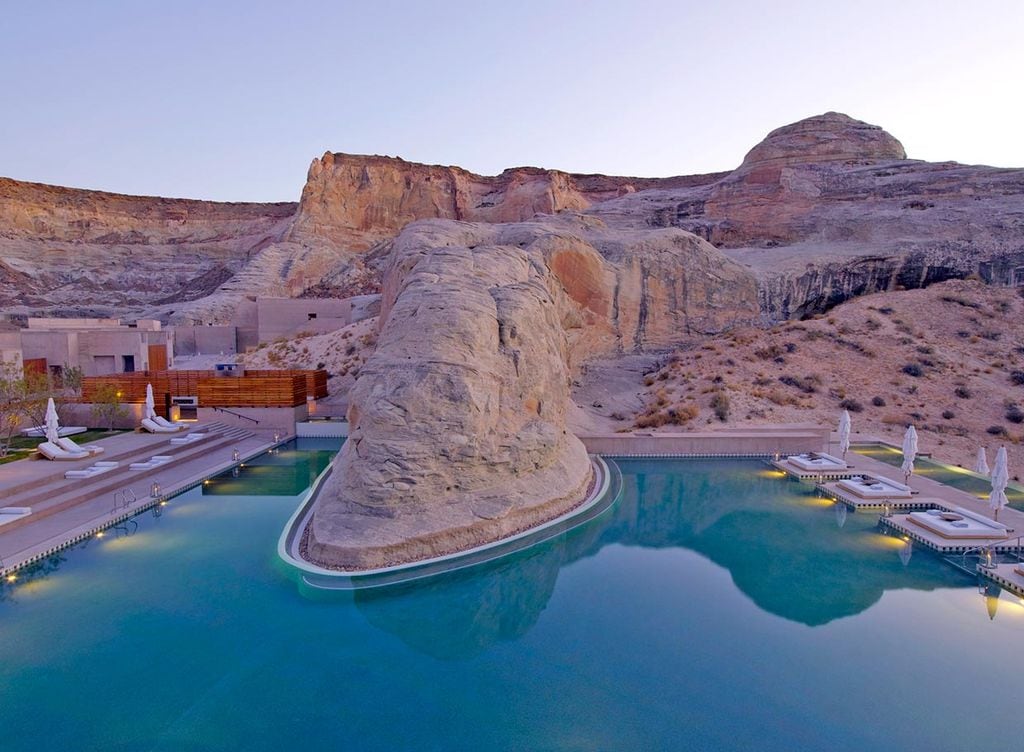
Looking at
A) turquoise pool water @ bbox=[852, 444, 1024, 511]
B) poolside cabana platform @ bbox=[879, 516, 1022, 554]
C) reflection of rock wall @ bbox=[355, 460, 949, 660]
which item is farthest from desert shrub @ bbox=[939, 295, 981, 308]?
poolside cabana platform @ bbox=[879, 516, 1022, 554]

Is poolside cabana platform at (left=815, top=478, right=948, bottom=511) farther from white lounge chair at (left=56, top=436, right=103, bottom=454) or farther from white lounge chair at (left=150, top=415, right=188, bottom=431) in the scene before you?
white lounge chair at (left=150, top=415, right=188, bottom=431)

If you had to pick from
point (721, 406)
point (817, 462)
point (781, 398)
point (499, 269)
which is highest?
point (499, 269)

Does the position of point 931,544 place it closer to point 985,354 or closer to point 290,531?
point 290,531

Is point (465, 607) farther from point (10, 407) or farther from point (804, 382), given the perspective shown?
point (804, 382)

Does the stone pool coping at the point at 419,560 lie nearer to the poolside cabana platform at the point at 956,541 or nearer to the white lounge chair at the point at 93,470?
the white lounge chair at the point at 93,470

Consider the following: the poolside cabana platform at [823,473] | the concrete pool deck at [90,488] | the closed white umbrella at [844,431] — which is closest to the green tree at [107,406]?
the concrete pool deck at [90,488]

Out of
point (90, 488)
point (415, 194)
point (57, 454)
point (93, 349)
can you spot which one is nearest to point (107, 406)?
point (57, 454)
